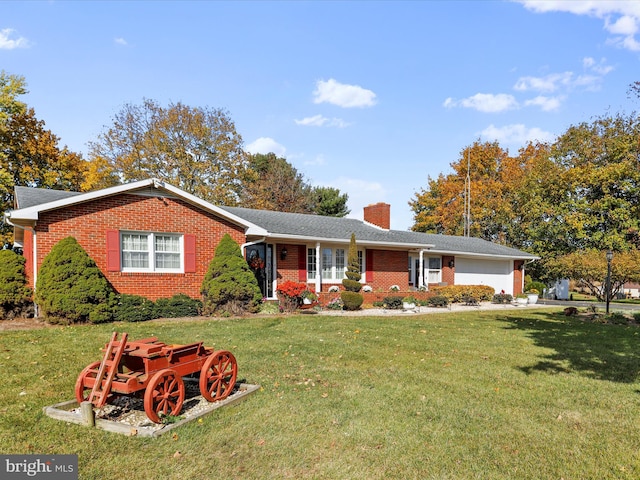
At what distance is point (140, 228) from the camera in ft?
46.4

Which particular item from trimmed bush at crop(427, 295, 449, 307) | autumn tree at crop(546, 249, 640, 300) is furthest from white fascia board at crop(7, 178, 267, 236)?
autumn tree at crop(546, 249, 640, 300)

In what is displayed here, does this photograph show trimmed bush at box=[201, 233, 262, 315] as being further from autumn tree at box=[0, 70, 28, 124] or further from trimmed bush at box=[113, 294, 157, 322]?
autumn tree at box=[0, 70, 28, 124]

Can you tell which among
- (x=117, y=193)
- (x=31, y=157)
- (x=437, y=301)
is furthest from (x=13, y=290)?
(x=31, y=157)

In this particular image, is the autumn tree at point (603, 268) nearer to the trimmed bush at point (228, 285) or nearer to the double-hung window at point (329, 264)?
the double-hung window at point (329, 264)

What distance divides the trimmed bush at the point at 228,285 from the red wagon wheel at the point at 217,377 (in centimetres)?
898

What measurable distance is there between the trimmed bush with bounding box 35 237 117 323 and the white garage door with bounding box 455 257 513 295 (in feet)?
65.1

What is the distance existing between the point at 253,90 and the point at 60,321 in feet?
31.3

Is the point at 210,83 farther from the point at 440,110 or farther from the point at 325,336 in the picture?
the point at 325,336

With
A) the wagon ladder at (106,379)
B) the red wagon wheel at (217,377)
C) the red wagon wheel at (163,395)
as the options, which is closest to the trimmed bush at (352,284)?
Answer: the red wagon wheel at (217,377)

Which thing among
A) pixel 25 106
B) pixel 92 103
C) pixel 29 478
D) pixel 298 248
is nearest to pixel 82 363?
pixel 29 478

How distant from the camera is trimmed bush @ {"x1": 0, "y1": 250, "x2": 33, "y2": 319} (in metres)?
12.5

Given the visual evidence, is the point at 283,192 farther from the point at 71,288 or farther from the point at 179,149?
the point at 71,288

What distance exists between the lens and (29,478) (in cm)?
357

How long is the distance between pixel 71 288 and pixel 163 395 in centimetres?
917
